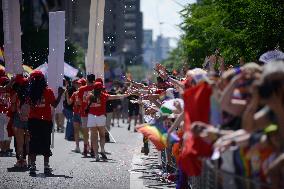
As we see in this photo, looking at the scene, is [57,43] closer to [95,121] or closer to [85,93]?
[85,93]

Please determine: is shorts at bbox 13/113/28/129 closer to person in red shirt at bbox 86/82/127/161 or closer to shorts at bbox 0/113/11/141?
shorts at bbox 0/113/11/141

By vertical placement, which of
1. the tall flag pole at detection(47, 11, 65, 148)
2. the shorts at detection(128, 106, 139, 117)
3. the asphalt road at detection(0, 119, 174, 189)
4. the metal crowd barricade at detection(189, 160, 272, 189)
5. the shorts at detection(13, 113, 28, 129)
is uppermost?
the tall flag pole at detection(47, 11, 65, 148)

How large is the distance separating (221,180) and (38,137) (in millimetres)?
8441

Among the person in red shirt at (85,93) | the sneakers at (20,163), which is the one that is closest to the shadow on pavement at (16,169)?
the sneakers at (20,163)

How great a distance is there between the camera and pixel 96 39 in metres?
22.5

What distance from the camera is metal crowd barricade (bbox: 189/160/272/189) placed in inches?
251

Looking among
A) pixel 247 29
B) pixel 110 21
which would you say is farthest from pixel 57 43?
pixel 110 21

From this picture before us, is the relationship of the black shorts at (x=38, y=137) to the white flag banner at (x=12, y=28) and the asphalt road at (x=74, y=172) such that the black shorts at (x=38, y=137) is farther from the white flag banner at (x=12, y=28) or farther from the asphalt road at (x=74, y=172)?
the white flag banner at (x=12, y=28)

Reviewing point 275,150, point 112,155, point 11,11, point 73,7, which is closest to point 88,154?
point 112,155

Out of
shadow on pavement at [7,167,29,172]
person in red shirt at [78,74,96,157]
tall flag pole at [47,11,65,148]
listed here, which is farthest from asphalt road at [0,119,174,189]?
tall flag pole at [47,11,65,148]

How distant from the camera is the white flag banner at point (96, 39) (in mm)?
22000

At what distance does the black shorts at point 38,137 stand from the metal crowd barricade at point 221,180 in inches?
278

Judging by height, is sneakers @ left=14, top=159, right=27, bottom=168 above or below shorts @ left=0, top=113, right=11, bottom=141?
below

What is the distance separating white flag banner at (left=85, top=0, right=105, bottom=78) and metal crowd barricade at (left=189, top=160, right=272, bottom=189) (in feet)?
44.8
